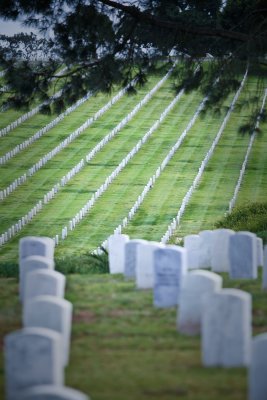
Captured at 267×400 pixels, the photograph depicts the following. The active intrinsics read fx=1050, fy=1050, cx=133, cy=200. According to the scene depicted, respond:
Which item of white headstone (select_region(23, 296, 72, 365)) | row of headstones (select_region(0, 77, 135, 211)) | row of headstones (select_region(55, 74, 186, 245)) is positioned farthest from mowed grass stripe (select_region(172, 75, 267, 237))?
white headstone (select_region(23, 296, 72, 365))

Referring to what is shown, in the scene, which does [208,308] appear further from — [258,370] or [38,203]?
[38,203]

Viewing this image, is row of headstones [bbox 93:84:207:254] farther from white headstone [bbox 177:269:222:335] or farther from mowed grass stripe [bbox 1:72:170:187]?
white headstone [bbox 177:269:222:335]

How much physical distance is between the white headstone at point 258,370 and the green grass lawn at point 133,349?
0.44m

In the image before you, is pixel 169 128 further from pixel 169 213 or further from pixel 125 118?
pixel 169 213

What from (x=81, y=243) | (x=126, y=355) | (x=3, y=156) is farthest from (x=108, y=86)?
(x=3, y=156)

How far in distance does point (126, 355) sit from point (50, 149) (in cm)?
5138

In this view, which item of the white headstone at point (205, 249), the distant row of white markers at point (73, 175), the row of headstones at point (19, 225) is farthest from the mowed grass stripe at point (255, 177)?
the white headstone at point (205, 249)

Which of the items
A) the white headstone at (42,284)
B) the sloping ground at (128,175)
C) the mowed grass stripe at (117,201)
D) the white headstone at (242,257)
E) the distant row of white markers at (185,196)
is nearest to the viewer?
the white headstone at (42,284)

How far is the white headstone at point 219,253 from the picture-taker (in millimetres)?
20295

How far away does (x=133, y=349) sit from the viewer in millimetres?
13273

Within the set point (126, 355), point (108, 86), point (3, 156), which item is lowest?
point (3, 156)

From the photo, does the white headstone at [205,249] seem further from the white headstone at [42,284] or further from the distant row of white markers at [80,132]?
the distant row of white markers at [80,132]

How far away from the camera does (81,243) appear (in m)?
41.8

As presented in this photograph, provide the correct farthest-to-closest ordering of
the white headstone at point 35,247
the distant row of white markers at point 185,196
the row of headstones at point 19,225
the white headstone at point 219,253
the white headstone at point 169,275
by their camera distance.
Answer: the distant row of white markers at point 185,196 → the row of headstones at point 19,225 → the white headstone at point 219,253 → the white headstone at point 35,247 → the white headstone at point 169,275
